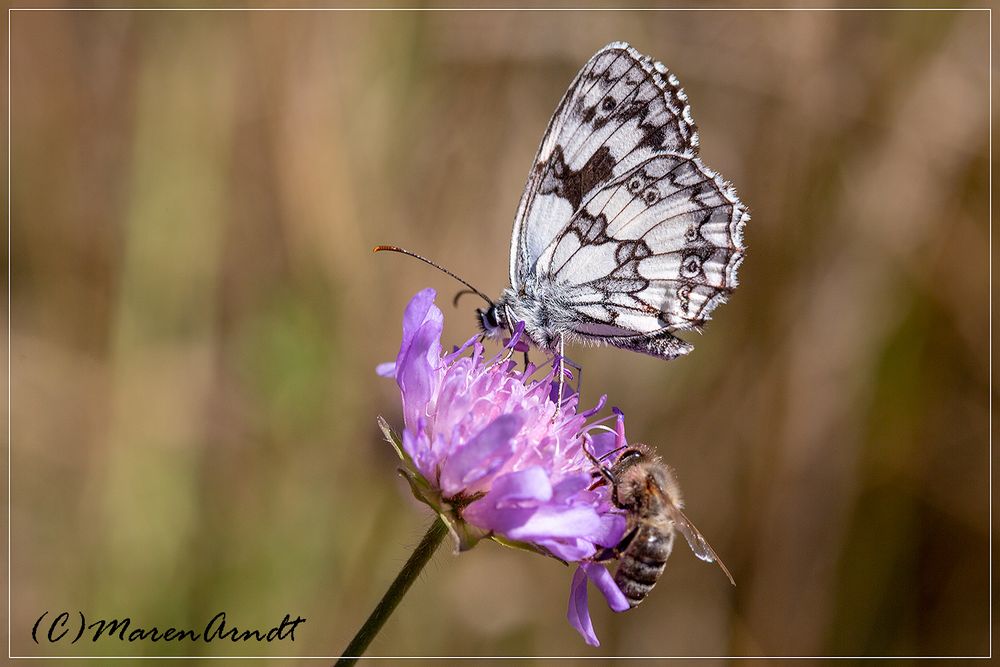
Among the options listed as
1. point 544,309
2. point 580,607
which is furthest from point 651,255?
point 580,607

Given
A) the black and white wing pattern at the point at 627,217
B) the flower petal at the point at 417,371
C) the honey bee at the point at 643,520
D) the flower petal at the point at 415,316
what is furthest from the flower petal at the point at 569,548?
the black and white wing pattern at the point at 627,217

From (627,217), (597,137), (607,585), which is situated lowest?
(607,585)

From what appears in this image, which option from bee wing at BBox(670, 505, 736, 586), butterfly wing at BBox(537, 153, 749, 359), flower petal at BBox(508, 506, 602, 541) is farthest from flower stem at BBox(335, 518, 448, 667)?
butterfly wing at BBox(537, 153, 749, 359)

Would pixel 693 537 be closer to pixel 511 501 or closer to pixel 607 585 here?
pixel 607 585

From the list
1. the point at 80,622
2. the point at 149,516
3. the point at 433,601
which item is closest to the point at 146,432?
the point at 149,516

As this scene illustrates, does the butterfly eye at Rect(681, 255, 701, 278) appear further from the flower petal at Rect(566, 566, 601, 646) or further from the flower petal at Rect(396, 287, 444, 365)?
the flower petal at Rect(566, 566, 601, 646)

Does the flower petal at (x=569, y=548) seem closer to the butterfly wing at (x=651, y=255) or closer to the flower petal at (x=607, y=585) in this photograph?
the flower petal at (x=607, y=585)
